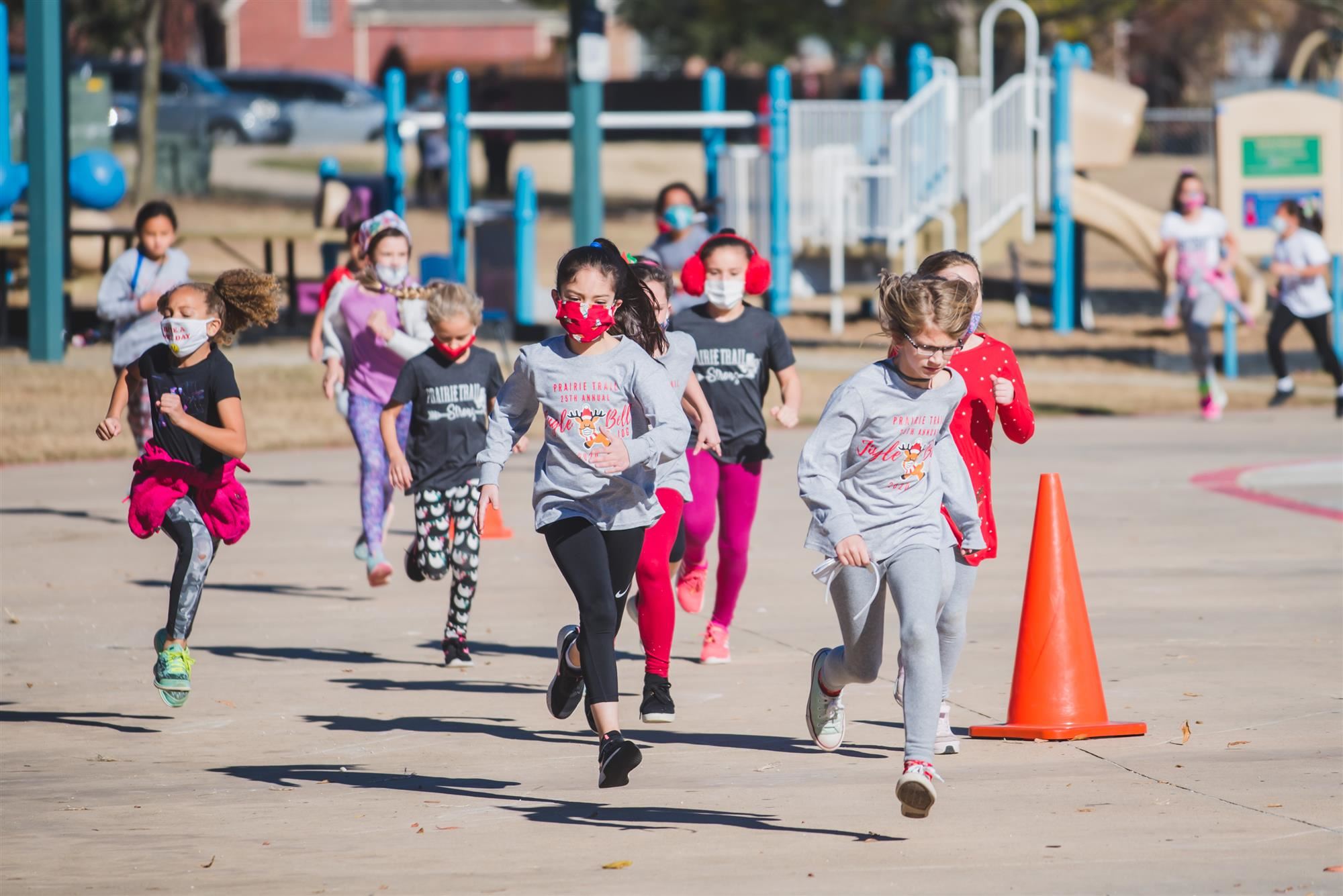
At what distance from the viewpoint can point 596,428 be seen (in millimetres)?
6137

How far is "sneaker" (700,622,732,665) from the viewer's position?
8109 millimetres

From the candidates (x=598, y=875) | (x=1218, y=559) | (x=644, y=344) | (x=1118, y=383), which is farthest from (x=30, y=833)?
(x=1118, y=383)

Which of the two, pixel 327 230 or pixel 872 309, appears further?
pixel 872 309

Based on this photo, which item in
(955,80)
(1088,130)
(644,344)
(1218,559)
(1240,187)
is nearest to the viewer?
(644,344)

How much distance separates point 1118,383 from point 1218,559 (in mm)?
9221

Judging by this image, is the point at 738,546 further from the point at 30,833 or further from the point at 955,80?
the point at 955,80

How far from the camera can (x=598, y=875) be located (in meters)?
5.18

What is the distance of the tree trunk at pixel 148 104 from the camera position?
32531 millimetres

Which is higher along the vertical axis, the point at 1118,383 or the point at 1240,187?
the point at 1240,187

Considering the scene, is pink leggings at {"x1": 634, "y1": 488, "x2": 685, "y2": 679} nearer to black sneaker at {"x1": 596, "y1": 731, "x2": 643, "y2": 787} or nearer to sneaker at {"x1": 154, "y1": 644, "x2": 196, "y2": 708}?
black sneaker at {"x1": 596, "y1": 731, "x2": 643, "y2": 787}

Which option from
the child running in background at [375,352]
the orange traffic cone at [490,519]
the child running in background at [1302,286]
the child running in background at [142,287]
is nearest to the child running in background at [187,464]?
the orange traffic cone at [490,519]

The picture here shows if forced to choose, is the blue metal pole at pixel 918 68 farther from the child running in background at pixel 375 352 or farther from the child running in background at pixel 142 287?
the child running in background at pixel 375 352

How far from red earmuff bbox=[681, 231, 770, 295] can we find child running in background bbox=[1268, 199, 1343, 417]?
367 inches

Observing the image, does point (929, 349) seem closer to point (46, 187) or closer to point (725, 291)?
point (725, 291)
